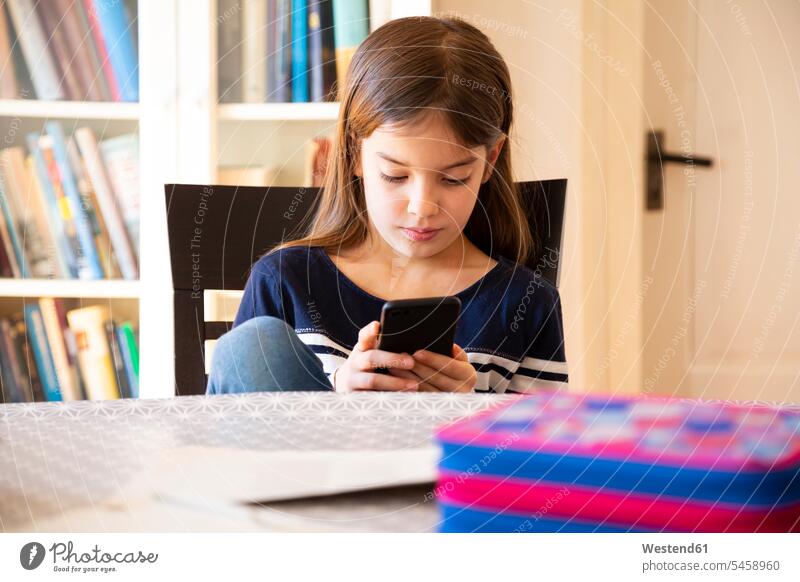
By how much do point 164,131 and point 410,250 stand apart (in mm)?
252

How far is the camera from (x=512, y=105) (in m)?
0.50

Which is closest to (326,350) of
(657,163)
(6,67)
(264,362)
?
(264,362)

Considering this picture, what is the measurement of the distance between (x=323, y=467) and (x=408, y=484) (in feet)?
0.15

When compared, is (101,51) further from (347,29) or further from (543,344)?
(543,344)

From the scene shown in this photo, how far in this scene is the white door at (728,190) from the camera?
1.68ft

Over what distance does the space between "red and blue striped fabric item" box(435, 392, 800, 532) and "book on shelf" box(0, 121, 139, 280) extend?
30cm

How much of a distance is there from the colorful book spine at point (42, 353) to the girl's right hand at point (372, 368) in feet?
0.79

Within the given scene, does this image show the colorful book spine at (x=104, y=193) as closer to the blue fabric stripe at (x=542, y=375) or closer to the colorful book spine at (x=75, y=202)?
the colorful book spine at (x=75, y=202)

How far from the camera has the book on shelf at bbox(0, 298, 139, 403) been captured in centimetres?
57

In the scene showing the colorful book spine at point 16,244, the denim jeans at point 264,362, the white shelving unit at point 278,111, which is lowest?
the denim jeans at point 264,362

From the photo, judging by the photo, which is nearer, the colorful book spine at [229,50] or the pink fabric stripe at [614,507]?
the pink fabric stripe at [614,507]

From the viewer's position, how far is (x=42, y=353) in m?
0.59

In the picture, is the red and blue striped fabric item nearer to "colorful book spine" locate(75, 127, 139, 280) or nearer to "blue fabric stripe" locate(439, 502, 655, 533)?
"blue fabric stripe" locate(439, 502, 655, 533)

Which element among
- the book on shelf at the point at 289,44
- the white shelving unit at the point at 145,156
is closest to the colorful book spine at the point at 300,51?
the book on shelf at the point at 289,44
